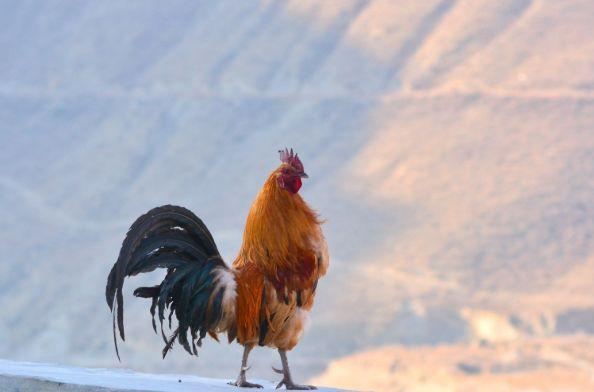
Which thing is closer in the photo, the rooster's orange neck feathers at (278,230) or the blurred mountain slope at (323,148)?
the rooster's orange neck feathers at (278,230)

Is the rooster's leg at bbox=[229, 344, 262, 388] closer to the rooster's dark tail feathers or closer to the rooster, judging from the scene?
the rooster

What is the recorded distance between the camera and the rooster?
6.23 metres

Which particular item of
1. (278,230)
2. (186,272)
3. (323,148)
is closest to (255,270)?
(278,230)

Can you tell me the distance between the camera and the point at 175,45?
1248 inches

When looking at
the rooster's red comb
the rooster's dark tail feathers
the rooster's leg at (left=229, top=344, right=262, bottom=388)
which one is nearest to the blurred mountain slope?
the rooster's leg at (left=229, top=344, right=262, bottom=388)

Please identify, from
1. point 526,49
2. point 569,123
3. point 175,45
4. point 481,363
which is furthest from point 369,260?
point 175,45

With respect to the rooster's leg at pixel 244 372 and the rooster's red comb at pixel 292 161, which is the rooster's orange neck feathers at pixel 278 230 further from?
the rooster's leg at pixel 244 372

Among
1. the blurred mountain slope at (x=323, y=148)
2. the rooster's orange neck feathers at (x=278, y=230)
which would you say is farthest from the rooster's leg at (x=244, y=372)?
the blurred mountain slope at (x=323, y=148)

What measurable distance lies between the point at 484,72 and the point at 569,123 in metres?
3.10

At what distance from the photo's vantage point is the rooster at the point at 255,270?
6.23m

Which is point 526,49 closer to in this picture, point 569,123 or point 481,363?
point 569,123

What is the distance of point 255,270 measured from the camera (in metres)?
6.29

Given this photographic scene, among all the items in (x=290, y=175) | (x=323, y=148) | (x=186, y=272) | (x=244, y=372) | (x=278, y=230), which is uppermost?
(x=323, y=148)

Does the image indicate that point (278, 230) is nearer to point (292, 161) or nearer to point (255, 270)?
point (255, 270)
